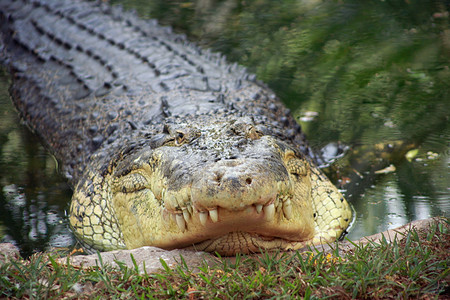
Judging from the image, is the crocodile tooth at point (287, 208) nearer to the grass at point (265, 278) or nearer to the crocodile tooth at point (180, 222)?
the grass at point (265, 278)

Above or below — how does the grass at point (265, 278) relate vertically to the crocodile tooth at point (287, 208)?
below

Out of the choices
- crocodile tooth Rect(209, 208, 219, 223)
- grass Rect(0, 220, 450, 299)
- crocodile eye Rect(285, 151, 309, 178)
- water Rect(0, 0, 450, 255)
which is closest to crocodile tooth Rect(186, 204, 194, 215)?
crocodile tooth Rect(209, 208, 219, 223)

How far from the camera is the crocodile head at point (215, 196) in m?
2.38

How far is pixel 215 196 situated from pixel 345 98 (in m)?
3.51

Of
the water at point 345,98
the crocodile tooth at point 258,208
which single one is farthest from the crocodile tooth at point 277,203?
the water at point 345,98

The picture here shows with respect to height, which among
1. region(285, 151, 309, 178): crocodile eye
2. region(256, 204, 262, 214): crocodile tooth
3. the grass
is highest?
region(256, 204, 262, 214): crocodile tooth

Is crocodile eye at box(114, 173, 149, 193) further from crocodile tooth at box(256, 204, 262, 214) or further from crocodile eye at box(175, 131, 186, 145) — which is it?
crocodile tooth at box(256, 204, 262, 214)

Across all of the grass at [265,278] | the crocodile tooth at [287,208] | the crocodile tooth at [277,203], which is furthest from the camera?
the crocodile tooth at [287,208]

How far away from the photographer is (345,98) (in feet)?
18.0

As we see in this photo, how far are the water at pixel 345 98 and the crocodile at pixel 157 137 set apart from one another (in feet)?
0.80

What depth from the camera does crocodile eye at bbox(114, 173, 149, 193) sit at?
120 inches

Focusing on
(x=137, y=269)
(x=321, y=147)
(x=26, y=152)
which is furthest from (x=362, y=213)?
(x=26, y=152)

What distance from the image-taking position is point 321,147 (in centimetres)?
464

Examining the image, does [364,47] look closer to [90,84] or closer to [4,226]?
[90,84]
